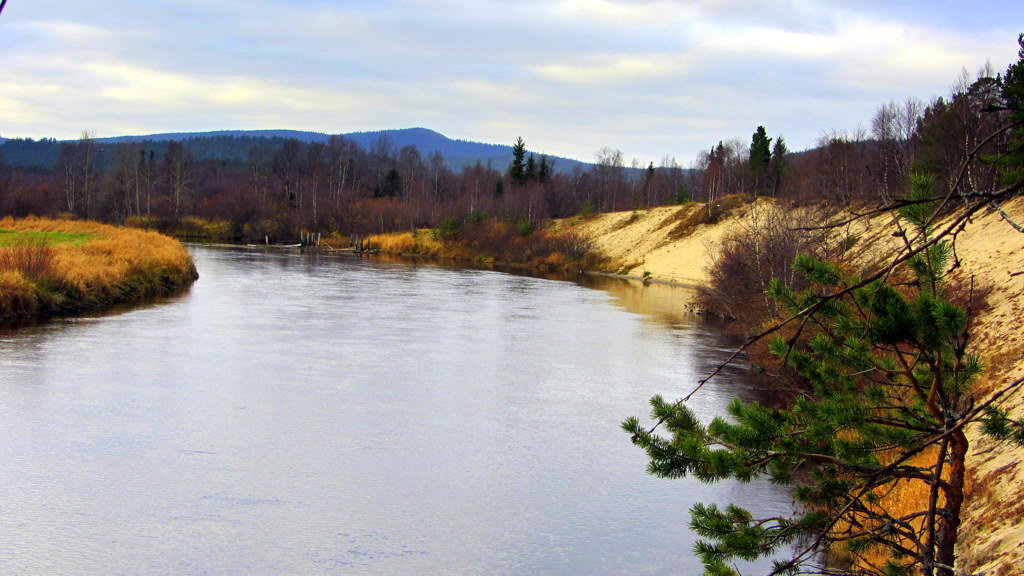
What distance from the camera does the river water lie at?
8.05 m

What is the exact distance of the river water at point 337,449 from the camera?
805cm

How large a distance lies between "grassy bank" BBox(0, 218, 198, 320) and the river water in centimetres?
156

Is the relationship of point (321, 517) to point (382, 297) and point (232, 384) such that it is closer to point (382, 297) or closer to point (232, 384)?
point (232, 384)

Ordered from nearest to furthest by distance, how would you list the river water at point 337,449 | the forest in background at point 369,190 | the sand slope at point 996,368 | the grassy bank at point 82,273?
the sand slope at point 996,368 < the river water at point 337,449 < the grassy bank at point 82,273 < the forest in background at point 369,190

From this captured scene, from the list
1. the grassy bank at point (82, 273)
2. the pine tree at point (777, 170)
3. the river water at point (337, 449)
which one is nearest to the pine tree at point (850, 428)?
the river water at point (337, 449)

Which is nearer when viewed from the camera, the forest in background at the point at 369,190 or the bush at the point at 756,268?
the bush at the point at 756,268

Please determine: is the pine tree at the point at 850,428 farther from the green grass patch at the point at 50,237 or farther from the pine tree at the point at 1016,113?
the green grass patch at the point at 50,237

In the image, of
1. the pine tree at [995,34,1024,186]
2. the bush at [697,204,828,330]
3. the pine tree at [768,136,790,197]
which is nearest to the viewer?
the pine tree at [995,34,1024,186]

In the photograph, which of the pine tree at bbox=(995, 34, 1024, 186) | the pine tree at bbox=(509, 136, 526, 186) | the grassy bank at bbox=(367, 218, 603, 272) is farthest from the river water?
the pine tree at bbox=(509, 136, 526, 186)

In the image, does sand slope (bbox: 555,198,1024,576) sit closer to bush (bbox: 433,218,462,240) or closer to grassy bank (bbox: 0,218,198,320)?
grassy bank (bbox: 0,218,198,320)

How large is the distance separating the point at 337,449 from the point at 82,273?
15.9 meters

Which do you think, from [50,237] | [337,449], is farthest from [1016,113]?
[50,237]

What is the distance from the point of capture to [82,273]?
2342 cm

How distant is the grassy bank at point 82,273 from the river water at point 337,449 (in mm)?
1557
